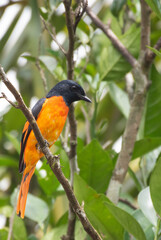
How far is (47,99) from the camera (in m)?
2.79

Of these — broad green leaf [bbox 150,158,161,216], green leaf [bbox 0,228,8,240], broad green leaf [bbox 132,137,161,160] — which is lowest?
broad green leaf [bbox 132,137,161,160]

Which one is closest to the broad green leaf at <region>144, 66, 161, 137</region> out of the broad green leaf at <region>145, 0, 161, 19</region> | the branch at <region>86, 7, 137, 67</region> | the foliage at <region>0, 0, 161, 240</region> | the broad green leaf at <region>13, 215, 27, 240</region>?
the foliage at <region>0, 0, 161, 240</region>

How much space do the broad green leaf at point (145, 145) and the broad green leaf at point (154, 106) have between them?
0.27 m

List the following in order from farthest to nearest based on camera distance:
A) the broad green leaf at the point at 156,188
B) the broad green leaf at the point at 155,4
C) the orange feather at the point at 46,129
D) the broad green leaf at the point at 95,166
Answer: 1. the orange feather at the point at 46,129
2. the broad green leaf at the point at 95,166
3. the broad green leaf at the point at 155,4
4. the broad green leaf at the point at 156,188

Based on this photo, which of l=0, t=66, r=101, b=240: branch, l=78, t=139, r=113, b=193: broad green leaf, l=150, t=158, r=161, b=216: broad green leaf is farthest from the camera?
l=78, t=139, r=113, b=193: broad green leaf

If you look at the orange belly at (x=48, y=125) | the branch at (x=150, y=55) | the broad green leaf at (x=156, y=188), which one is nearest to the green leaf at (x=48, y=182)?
the orange belly at (x=48, y=125)

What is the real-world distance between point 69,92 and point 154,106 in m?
0.63

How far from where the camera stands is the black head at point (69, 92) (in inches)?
107

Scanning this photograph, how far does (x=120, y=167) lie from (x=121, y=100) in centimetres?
67

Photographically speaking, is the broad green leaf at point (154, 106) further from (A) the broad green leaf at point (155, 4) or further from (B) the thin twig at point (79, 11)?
(B) the thin twig at point (79, 11)

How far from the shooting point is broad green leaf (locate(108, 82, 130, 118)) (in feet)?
9.47

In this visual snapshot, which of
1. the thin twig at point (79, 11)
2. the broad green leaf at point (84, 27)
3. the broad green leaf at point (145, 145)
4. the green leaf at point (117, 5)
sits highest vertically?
the thin twig at point (79, 11)

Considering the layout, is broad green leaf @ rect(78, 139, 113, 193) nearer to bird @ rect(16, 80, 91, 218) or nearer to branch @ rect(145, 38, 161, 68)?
bird @ rect(16, 80, 91, 218)

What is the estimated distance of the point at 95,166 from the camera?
2438mm
